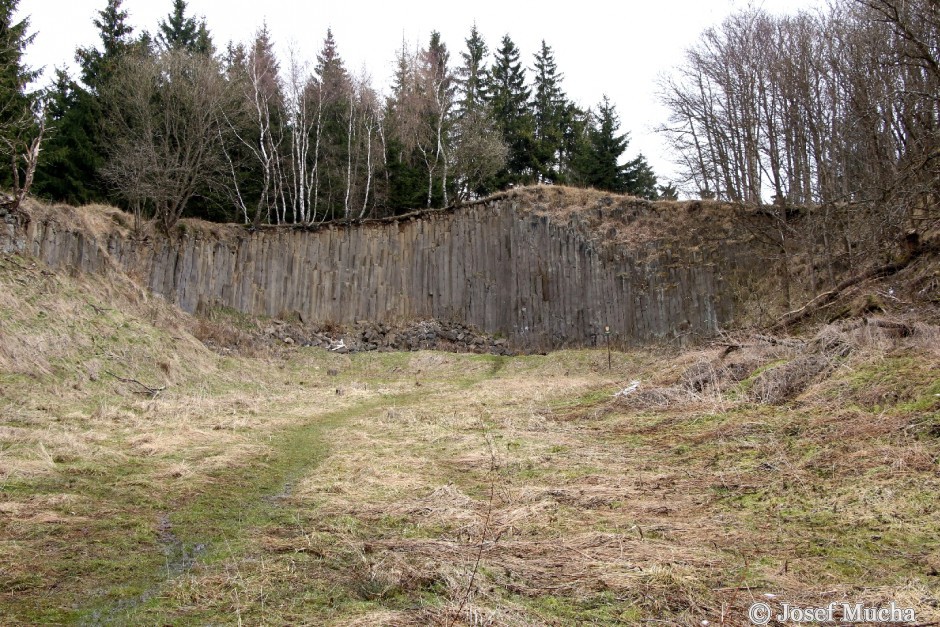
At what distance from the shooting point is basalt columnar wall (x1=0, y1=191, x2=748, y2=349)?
898 inches

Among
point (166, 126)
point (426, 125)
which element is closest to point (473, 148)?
point (426, 125)

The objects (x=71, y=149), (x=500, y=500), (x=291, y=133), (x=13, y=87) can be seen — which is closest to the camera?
(x=500, y=500)

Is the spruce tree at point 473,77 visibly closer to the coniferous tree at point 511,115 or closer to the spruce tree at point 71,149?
the coniferous tree at point 511,115

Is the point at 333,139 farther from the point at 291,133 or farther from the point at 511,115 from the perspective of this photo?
the point at 511,115

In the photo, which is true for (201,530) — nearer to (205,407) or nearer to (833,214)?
(205,407)

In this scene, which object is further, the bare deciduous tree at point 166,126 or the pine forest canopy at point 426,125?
the bare deciduous tree at point 166,126

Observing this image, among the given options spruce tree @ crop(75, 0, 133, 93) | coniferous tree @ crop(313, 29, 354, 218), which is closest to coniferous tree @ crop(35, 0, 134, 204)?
spruce tree @ crop(75, 0, 133, 93)

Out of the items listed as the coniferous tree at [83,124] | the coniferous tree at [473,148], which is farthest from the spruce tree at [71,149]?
the coniferous tree at [473,148]

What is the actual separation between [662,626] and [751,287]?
21.2 meters

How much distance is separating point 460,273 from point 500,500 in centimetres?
2176

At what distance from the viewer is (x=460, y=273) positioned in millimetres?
26672

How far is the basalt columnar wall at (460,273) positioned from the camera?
2280 centimetres

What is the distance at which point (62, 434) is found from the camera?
7.64m

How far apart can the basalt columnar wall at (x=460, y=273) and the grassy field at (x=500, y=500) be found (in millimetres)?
12255
